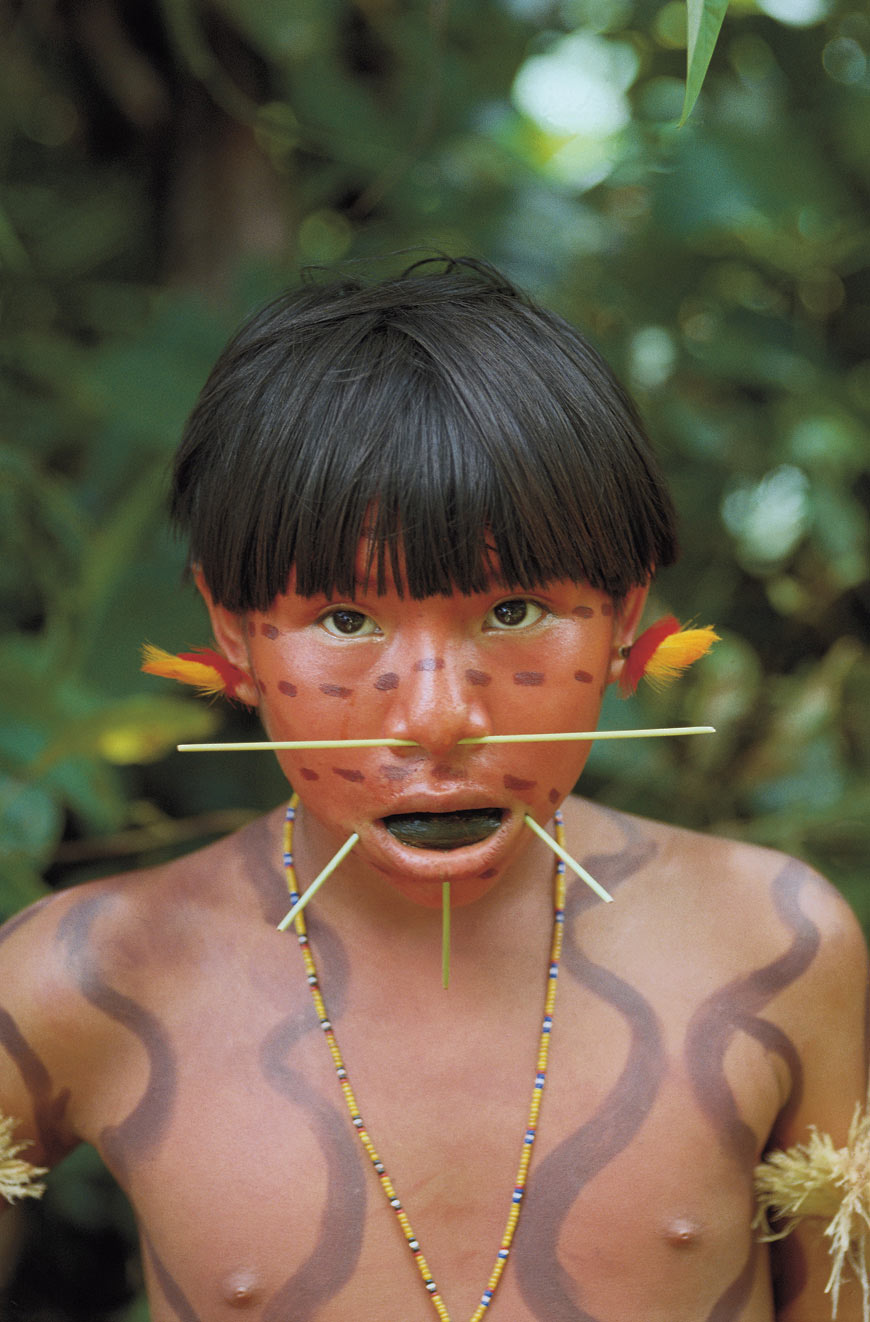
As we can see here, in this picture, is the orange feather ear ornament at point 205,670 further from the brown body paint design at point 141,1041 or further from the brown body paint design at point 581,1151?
the brown body paint design at point 581,1151

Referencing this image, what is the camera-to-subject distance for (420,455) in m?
0.80

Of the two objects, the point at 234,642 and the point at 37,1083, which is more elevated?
the point at 234,642

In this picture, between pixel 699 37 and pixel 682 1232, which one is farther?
pixel 682 1232

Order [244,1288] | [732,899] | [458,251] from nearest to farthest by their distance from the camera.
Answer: [244,1288] < [732,899] < [458,251]

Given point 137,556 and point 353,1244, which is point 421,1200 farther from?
point 137,556

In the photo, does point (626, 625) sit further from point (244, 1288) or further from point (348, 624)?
point (244, 1288)

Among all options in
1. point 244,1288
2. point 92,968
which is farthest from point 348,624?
point 244,1288

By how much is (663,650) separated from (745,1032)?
0.91 ft

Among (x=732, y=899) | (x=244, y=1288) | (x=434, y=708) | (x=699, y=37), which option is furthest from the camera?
(x=732, y=899)

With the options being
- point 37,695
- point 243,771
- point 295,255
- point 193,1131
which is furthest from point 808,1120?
point 295,255

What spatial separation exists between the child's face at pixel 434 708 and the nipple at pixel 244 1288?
28 cm

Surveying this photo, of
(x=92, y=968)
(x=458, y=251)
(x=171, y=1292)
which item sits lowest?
(x=171, y=1292)

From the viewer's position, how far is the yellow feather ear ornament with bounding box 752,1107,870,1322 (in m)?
0.92

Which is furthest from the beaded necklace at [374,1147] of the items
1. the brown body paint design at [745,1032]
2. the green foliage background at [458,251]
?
the green foliage background at [458,251]
